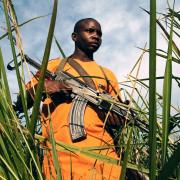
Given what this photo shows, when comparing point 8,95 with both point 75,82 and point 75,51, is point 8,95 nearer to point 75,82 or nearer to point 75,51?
point 75,82

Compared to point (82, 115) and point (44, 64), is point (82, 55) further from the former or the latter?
point (44, 64)

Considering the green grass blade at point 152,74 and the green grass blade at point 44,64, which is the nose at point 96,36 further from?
the green grass blade at point 152,74

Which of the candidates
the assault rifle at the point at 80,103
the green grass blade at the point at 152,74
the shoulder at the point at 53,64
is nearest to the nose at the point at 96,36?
the shoulder at the point at 53,64

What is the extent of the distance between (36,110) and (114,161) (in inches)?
8.6

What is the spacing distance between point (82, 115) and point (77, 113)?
36mm

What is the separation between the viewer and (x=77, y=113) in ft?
5.07

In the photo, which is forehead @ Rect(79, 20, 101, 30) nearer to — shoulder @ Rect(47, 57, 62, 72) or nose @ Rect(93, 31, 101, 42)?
nose @ Rect(93, 31, 101, 42)

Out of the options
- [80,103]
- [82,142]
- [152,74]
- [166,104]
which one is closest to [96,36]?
[80,103]

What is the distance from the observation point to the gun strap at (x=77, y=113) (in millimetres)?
1464

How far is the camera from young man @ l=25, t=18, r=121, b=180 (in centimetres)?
135

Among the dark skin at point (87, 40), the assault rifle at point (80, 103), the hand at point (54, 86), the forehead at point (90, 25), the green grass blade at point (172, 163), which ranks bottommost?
the assault rifle at point (80, 103)

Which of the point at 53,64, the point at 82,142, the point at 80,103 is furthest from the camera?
the point at 53,64

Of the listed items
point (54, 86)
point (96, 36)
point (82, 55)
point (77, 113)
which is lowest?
point (77, 113)

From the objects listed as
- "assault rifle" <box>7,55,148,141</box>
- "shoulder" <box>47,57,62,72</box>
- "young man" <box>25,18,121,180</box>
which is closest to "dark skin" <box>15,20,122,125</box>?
"young man" <box>25,18,121,180</box>
